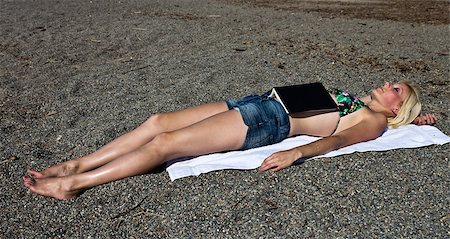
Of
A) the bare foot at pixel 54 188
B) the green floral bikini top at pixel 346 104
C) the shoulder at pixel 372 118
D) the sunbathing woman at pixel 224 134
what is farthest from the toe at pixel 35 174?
the shoulder at pixel 372 118

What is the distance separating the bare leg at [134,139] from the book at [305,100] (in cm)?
48

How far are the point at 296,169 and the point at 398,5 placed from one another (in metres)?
8.84

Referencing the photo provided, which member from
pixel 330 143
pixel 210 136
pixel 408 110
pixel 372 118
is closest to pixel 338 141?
pixel 330 143

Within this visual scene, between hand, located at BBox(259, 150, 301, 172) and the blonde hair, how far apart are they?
47.8 inches

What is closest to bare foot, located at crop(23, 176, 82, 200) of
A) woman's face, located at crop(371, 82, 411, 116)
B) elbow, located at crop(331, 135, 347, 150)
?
elbow, located at crop(331, 135, 347, 150)

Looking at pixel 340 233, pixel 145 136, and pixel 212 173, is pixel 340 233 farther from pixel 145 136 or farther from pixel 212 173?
pixel 145 136

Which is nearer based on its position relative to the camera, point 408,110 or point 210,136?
point 210,136

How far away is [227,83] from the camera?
206 inches

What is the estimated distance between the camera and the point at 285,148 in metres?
3.51

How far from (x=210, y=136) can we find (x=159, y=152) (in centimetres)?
39

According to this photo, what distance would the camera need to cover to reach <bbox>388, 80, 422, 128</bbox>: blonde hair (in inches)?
145

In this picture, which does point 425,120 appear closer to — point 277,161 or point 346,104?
point 346,104

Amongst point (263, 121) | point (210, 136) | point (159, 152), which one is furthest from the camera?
point (263, 121)

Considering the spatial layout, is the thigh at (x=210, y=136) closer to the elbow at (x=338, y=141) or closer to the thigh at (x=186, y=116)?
the thigh at (x=186, y=116)
